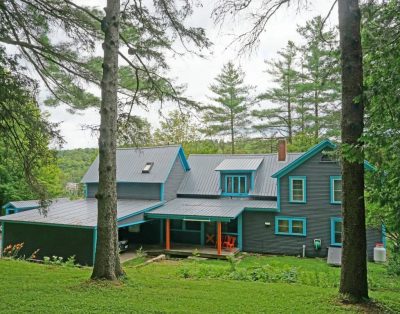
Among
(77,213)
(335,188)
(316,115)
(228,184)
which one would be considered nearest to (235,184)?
(228,184)

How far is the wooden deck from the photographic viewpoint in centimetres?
1605

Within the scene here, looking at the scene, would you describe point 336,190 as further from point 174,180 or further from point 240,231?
point 174,180

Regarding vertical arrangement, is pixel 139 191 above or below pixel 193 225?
above

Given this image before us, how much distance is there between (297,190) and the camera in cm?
1734

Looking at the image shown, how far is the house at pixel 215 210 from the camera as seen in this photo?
16.1 metres

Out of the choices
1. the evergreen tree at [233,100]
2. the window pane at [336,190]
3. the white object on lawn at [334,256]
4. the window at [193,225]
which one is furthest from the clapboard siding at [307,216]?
the evergreen tree at [233,100]

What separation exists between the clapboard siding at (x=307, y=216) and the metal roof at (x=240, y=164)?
86.3 inches

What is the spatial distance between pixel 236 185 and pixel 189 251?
4.92m

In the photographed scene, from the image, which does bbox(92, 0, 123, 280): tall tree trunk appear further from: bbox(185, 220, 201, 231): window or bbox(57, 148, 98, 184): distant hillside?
bbox(57, 148, 98, 184): distant hillside

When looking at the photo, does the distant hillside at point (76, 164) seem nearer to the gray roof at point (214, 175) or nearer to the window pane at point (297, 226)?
the gray roof at point (214, 175)

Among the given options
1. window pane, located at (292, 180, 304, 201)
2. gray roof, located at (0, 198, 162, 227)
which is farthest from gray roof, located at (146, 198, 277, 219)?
window pane, located at (292, 180, 304, 201)

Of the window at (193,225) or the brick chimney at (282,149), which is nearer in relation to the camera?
the window at (193,225)

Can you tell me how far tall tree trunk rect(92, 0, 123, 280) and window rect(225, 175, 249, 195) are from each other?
526 inches

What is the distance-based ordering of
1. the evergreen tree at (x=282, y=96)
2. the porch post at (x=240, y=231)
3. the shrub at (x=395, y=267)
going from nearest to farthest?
the shrub at (x=395, y=267) < the porch post at (x=240, y=231) < the evergreen tree at (x=282, y=96)
